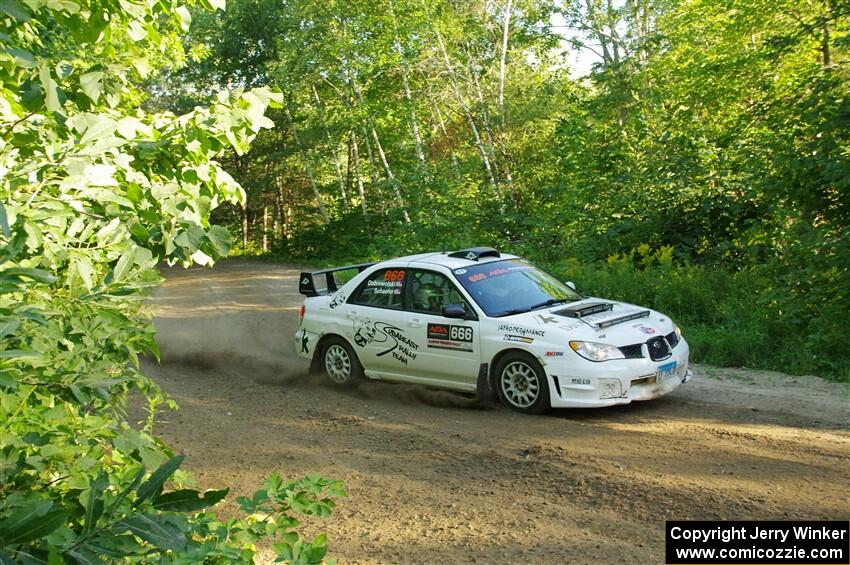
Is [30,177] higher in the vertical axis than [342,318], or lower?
higher

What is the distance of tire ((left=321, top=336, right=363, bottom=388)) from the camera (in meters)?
10.7

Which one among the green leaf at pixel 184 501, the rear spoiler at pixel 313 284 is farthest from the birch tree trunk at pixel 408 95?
the green leaf at pixel 184 501

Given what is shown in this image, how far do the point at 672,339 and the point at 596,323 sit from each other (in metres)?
0.94

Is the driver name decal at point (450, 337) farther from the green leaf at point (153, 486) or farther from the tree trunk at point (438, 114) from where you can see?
the tree trunk at point (438, 114)

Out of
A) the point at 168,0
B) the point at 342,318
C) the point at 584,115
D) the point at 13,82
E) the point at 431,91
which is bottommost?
the point at 342,318

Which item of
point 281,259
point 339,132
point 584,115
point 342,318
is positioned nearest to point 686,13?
point 584,115

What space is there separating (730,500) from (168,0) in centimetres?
482

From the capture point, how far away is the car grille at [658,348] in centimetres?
884

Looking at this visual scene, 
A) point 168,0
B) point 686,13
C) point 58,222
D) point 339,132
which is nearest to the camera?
point 58,222

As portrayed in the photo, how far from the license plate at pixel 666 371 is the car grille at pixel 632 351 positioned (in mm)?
265

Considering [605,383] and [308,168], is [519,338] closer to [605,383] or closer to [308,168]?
[605,383]

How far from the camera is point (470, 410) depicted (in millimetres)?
9266

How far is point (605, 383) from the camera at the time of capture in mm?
8500

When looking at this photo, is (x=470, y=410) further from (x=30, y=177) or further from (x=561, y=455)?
(x=30, y=177)
